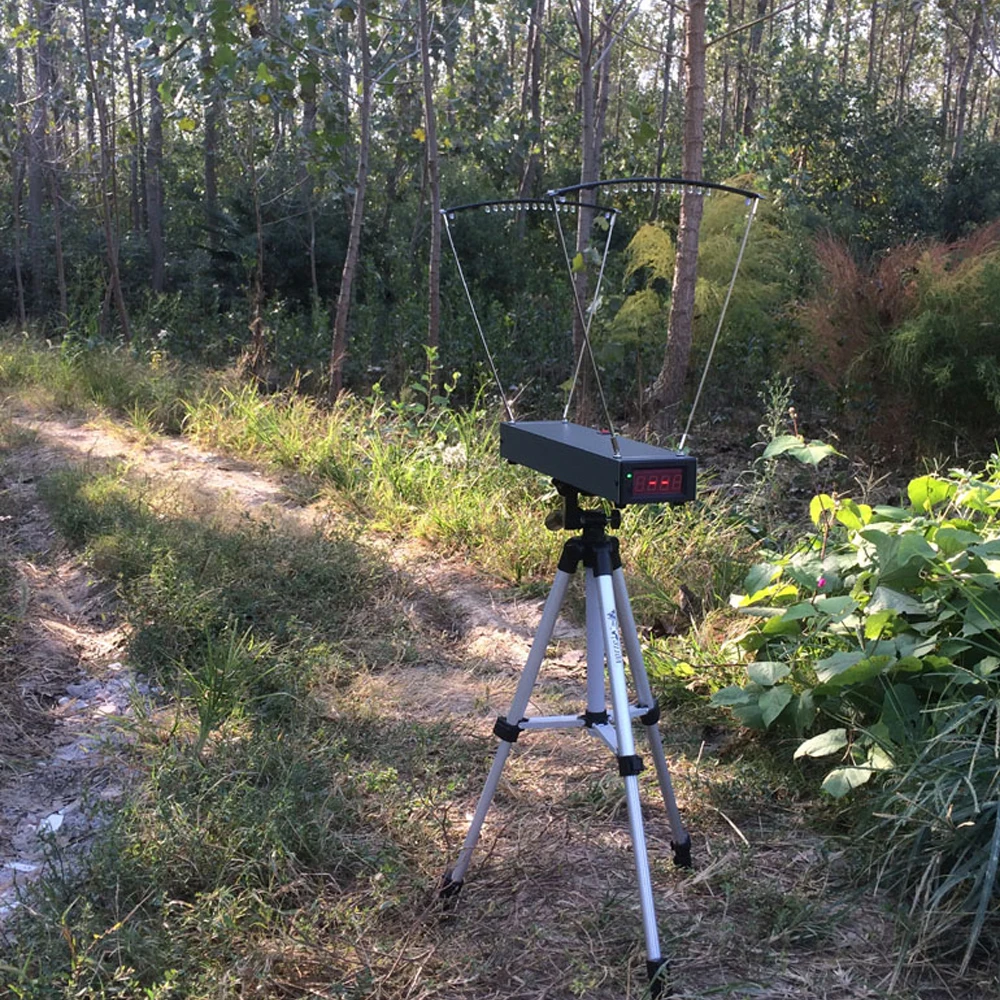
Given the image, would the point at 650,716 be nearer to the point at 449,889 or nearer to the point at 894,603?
the point at 449,889

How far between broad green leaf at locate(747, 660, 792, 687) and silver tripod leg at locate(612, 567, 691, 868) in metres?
0.53

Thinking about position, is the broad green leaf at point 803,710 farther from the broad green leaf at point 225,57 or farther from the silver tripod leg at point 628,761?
the broad green leaf at point 225,57

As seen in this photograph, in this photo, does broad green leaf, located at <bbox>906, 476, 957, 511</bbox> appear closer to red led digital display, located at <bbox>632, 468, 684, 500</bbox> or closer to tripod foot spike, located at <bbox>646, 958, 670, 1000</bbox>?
red led digital display, located at <bbox>632, 468, 684, 500</bbox>

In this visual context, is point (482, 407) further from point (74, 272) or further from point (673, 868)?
point (74, 272)

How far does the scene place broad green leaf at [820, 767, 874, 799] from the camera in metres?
2.39

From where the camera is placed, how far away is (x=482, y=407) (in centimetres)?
759

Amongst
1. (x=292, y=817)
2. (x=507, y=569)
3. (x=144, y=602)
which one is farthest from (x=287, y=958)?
(x=507, y=569)

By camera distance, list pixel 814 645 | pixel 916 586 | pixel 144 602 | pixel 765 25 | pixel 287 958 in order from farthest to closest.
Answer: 1. pixel 765 25
2. pixel 144 602
3. pixel 814 645
4. pixel 916 586
5. pixel 287 958

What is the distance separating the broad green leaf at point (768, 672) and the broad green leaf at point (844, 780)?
355 mm

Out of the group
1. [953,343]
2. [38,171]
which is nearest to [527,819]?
[953,343]

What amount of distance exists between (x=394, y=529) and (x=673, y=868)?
110 inches

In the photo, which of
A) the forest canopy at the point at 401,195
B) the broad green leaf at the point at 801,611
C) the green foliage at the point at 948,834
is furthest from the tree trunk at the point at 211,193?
the green foliage at the point at 948,834

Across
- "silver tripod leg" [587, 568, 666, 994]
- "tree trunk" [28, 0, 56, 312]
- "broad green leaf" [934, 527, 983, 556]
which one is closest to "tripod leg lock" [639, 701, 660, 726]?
"silver tripod leg" [587, 568, 666, 994]

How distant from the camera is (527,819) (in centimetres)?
267
